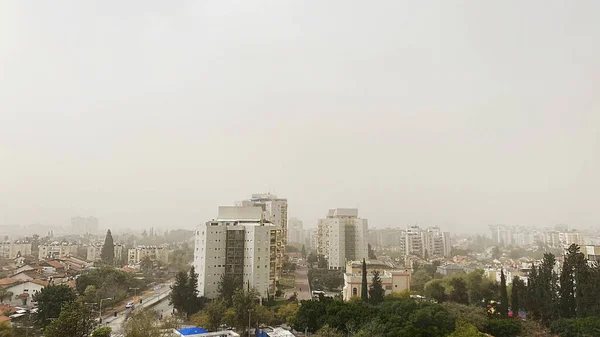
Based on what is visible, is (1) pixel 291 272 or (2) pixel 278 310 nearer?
(2) pixel 278 310

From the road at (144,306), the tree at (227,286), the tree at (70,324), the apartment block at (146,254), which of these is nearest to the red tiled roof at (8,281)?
the road at (144,306)

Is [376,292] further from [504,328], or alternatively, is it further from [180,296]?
[180,296]

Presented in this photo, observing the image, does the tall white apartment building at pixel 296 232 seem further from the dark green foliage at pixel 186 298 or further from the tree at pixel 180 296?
the tree at pixel 180 296

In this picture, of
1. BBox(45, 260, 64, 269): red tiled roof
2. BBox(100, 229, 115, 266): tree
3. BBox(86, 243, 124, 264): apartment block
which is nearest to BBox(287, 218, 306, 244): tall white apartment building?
BBox(86, 243, 124, 264): apartment block

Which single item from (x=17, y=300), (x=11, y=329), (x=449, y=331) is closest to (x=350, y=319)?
(x=449, y=331)

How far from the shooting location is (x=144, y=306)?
24000mm

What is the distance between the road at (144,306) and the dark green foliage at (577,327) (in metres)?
17.7

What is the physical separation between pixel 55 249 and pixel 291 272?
2859 centimetres

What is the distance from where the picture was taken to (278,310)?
20547 millimetres

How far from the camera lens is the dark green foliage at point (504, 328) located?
15547 millimetres

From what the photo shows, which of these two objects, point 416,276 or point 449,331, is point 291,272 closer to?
point 416,276

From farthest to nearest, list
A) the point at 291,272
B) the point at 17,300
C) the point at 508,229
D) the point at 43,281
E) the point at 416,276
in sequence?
the point at 508,229 → the point at 291,272 → the point at 416,276 → the point at 43,281 → the point at 17,300

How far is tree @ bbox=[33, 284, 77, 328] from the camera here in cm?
1720

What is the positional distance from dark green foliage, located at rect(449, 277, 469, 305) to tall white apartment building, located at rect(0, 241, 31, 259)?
46.4 metres
